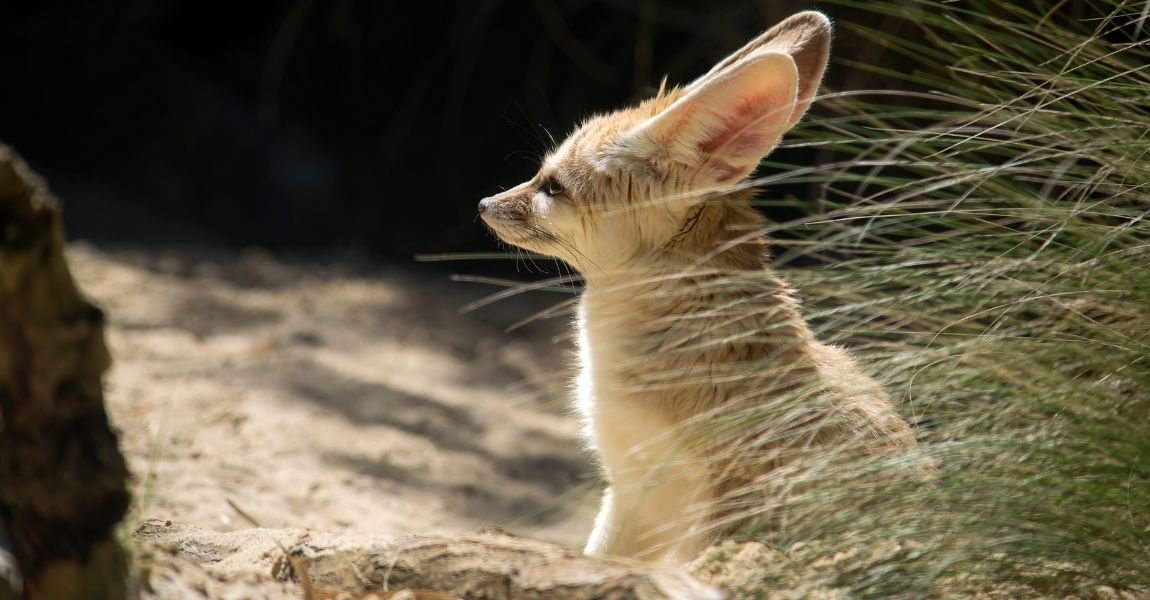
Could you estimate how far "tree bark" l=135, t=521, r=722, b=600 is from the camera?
6.56ft

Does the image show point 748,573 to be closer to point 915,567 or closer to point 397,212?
point 915,567

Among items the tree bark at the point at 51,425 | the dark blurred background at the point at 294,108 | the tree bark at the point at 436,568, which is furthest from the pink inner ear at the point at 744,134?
the dark blurred background at the point at 294,108

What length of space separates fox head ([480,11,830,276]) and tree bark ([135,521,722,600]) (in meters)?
1.15

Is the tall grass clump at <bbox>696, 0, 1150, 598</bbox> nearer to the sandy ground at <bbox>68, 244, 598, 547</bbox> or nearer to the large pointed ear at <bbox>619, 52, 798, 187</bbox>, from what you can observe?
the large pointed ear at <bbox>619, 52, 798, 187</bbox>

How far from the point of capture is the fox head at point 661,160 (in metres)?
3.10

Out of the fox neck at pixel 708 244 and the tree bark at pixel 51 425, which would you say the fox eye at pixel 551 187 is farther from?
the tree bark at pixel 51 425

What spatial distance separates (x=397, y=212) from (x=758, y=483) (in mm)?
7089

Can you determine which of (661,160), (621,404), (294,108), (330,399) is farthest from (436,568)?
→ (294,108)

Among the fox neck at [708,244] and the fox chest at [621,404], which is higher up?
the fox neck at [708,244]

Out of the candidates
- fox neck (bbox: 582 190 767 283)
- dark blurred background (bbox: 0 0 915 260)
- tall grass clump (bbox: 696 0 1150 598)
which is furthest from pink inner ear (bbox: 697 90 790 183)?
dark blurred background (bbox: 0 0 915 260)

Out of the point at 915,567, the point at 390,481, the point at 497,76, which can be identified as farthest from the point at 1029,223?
the point at 497,76

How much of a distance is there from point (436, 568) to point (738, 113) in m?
1.57

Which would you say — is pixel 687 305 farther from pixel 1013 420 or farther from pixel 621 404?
pixel 1013 420

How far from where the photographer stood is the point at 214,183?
9.52 m
